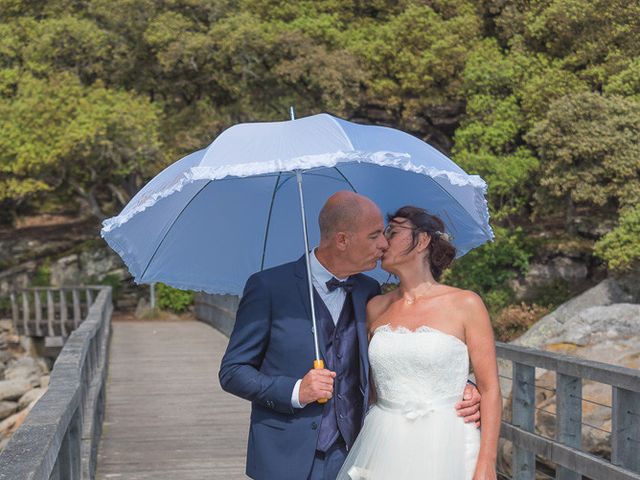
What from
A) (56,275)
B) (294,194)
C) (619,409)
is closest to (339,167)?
(294,194)

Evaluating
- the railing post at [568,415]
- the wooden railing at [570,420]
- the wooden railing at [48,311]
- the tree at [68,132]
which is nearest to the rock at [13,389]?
the wooden railing at [48,311]

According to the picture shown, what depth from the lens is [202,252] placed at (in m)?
4.80

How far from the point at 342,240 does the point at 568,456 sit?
2215 millimetres

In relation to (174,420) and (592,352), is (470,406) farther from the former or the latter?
(174,420)

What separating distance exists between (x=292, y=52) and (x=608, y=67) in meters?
8.40

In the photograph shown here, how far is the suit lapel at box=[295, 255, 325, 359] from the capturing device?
12.4ft

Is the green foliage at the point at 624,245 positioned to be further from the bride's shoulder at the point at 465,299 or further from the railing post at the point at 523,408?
the bride's shoulder at the point at 465,299

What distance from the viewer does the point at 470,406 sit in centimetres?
375

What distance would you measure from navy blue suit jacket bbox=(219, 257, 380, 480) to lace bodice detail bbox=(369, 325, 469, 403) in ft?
0.21

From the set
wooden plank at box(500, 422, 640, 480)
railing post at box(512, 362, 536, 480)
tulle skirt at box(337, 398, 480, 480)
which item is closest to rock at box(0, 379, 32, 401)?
wooden plank at box(500, 422, 640, 480)

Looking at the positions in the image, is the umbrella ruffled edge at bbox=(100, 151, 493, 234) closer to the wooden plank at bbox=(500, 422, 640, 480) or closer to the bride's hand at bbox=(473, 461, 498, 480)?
the bride's hand at bbox=(473, 461, 498, 480)

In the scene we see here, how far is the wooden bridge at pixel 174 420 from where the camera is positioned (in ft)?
15.3

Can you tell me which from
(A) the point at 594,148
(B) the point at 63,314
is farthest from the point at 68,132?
(A) the point at 594,148

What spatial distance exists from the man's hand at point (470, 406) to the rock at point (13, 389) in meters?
19.1
